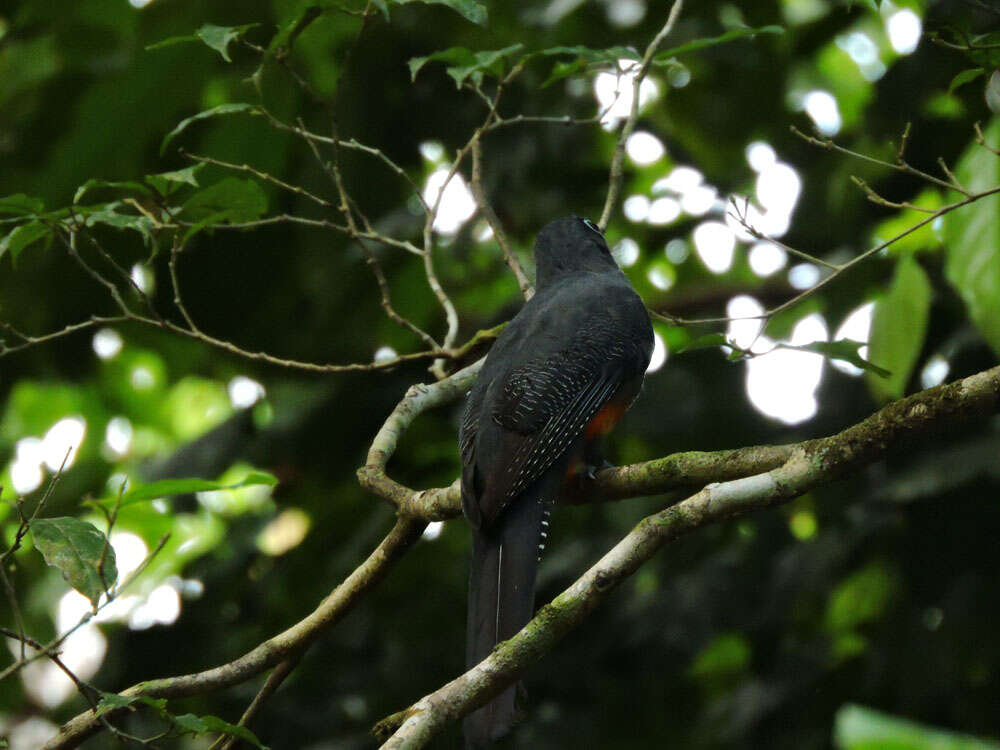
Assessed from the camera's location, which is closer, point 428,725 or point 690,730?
point 428,725

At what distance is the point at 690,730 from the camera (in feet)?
14.8

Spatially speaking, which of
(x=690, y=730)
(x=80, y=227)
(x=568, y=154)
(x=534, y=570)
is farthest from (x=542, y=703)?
(x=80, y=227)

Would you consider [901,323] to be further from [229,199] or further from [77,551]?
[77,551]

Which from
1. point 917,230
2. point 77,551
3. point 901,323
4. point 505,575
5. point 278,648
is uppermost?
point 917,230

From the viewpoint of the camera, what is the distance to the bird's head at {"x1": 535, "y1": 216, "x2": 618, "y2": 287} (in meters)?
3.80

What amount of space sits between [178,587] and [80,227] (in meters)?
2.52

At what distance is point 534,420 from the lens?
3037 millimetres

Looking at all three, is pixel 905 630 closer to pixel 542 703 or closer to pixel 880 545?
pixel 880 545

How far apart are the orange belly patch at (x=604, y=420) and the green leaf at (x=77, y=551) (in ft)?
5.06

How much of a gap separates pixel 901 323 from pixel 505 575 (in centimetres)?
130

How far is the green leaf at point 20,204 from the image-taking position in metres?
2.42

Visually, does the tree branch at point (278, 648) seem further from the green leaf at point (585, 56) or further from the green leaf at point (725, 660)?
the green leaf at point (725, 660)

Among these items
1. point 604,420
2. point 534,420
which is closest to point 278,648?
point 534,420

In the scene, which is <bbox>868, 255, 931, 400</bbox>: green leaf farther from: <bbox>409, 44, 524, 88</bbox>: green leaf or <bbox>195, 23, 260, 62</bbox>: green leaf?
<bbox>195, 23, 260, 62</bbox>: green leaf
